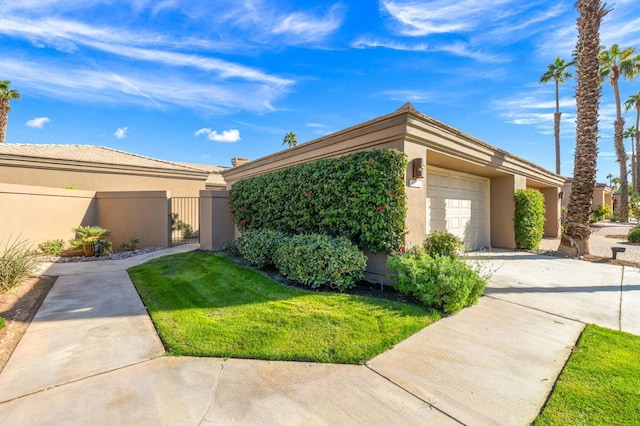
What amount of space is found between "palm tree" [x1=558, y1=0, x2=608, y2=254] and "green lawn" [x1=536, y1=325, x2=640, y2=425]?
271 inches

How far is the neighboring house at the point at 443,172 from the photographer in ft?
19.3

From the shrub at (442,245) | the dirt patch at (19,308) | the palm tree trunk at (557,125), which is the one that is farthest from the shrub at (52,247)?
the palm tree trunk at (557,125)

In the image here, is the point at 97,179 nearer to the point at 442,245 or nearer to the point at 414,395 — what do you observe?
the point at 442,245

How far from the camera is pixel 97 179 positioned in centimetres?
1350

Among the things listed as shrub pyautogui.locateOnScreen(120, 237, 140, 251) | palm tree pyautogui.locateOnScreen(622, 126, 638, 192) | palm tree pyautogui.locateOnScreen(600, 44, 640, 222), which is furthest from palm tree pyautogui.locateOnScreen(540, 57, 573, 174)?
shrub pyautogui.locateOnScreen(120, 237, 140, 251)

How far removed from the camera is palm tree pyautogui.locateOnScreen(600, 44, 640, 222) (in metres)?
19.6

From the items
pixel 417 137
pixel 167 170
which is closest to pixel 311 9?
pixel 417 137

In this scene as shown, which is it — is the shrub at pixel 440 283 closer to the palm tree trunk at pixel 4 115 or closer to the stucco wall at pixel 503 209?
the stucco wall at pixel 503 209

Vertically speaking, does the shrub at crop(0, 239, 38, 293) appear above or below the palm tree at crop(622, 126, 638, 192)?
below

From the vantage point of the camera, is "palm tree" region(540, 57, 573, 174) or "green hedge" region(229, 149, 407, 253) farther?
"palm tree" region(540, 57, 573, 174)

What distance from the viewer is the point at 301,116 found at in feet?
45.0

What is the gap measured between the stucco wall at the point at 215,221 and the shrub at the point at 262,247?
2.93 meters

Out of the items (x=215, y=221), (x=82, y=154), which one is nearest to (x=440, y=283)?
(x=215, y=221)

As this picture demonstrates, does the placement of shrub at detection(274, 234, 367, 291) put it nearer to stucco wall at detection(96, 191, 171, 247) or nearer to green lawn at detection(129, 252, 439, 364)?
green lawn at detection(129, 252, 439, 364)
